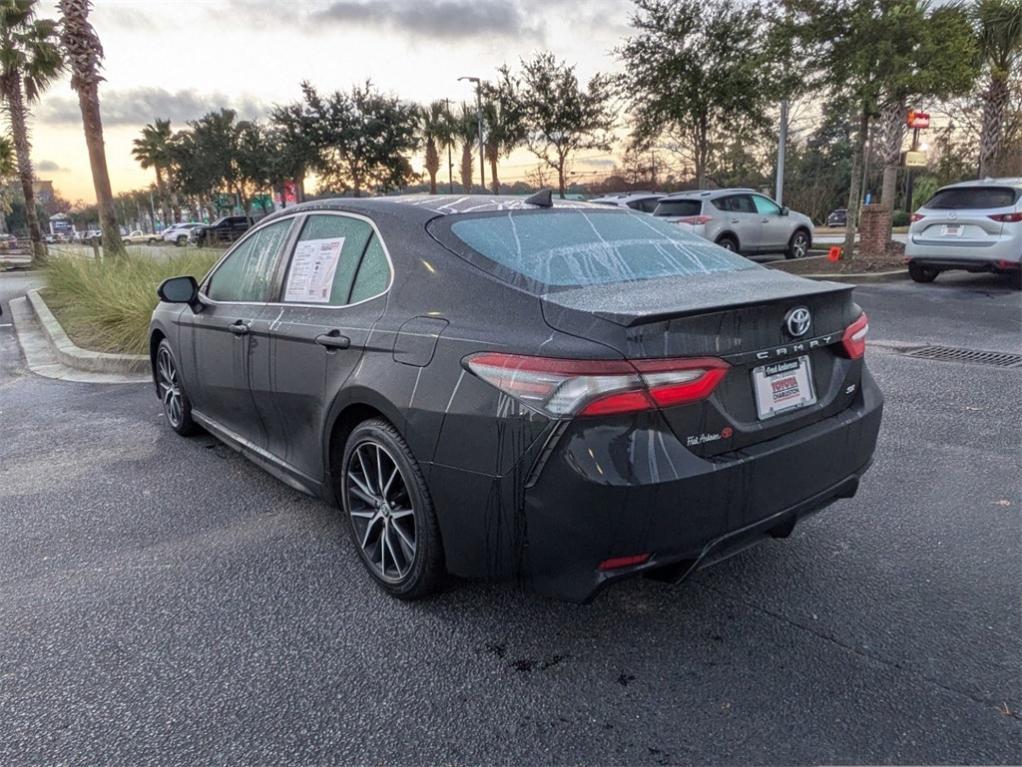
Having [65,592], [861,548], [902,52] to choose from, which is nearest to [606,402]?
[861,548]

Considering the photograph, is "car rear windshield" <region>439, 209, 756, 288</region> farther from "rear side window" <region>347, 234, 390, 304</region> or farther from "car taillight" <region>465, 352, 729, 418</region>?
"car taillight" <region>465, 352, 729, 418</region>

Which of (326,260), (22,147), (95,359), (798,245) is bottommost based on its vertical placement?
(95,359)

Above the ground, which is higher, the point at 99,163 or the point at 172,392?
the point at 99,163

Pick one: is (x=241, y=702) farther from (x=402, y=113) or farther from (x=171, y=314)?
(x=402, y=113)

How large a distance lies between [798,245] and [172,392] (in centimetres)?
1413

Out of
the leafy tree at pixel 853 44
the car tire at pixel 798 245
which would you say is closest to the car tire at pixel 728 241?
the car tire at pixel 798 245

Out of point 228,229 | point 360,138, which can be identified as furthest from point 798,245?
point 228,229

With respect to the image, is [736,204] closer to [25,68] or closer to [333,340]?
[333,340]

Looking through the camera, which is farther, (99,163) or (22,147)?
(22,147)

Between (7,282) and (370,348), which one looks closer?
(370,348)

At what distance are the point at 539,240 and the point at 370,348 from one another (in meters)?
0.82

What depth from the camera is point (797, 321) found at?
8.13ft

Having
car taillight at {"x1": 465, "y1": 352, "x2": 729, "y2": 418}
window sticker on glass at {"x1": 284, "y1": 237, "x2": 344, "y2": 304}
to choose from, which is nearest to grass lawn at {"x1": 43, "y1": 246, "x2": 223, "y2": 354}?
window sticker on glass at {"x1": 284, "y1": 237, "x2": 344, "y2": 304}

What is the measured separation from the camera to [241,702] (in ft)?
7.56
